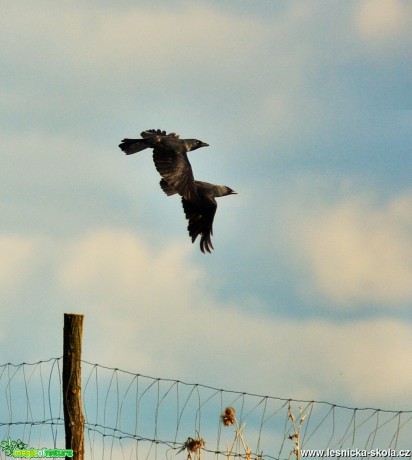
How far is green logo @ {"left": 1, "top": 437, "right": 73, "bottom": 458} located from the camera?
32.3 ft

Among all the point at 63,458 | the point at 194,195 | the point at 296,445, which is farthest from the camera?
the point at 194,195

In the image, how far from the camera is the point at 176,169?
1716cm

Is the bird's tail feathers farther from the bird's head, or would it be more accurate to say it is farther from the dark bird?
the bird's head

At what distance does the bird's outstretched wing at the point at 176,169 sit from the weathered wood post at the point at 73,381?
7295mm

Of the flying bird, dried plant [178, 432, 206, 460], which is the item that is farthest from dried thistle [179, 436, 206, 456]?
the flying bird

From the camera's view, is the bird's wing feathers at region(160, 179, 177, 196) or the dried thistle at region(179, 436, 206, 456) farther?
the bird's wing feathers at region(160, 179, 177, 196)

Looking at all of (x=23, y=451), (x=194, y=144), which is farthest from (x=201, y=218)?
(x=23, y=451)

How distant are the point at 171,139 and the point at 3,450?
8.44 metres

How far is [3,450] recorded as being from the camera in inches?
406

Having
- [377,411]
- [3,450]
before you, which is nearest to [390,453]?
[377,411]

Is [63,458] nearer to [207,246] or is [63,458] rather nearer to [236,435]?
[236,435]

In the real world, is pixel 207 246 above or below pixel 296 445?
above

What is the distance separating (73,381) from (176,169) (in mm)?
7688

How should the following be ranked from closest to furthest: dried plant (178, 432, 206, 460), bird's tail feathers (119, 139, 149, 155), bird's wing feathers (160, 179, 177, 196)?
dried plant (178, 432, 206, 460) → bird's wing feathers (160, 179, 177, 196) → bird's tail feathers (119, 139, 149, 155)
